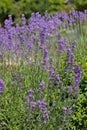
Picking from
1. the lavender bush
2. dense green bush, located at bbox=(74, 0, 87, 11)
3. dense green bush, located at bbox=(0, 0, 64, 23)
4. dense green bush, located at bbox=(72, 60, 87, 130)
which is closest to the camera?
the lavender bush

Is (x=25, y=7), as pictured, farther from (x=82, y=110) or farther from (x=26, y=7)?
(x=82, y=110)

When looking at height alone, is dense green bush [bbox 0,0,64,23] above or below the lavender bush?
above

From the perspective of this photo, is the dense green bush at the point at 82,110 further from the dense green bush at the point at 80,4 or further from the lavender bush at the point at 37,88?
the dense green bush at the point at 80,4

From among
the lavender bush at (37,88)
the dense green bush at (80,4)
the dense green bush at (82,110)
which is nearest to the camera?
the lavender bush at (37,88)

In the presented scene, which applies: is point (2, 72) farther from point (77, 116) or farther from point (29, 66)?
point (77, 116)

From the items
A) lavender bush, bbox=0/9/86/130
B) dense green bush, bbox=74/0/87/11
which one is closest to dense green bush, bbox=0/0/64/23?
dense green bush, bbox=74/0/87/11

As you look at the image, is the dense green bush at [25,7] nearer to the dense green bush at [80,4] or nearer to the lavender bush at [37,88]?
the dense green bush at [80,4]

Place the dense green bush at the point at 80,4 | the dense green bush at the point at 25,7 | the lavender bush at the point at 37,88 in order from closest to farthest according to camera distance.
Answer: the lavender bush at the point at 37,88, the dense green bush at the point at 25,7, the dense green bush at the point at 80,4

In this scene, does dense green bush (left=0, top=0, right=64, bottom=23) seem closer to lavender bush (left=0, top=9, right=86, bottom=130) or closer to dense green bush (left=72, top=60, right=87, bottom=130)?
lavender bush (left=0, top=9, right=86, bottom=130)

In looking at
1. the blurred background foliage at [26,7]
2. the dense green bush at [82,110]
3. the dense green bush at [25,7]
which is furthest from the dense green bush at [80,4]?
the dense green bush at [82,110]

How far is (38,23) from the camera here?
5.05 metres

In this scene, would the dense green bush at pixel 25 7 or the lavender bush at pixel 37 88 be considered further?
the dense green bush at pixel 25 7

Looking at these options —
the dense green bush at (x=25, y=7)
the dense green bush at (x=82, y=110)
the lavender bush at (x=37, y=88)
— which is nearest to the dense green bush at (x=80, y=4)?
the dense green bush at (x=25, y=7)

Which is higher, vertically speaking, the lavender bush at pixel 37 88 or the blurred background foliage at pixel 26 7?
the blurred background foliage at pixel 26 7
